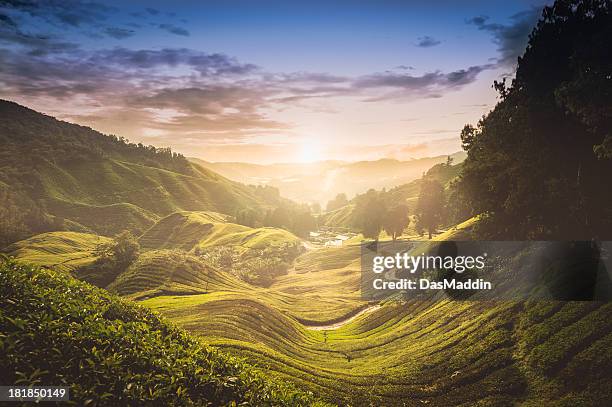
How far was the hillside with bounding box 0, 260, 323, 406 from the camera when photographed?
12242 millimetres

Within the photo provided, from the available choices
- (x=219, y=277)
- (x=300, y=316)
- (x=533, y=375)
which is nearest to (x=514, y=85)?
(x=533, y=375)

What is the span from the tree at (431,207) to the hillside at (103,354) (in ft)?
299

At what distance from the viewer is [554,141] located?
3206 cm

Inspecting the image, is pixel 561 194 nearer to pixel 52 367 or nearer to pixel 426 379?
pixel 426 379

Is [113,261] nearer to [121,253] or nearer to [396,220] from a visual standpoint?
[121,253]

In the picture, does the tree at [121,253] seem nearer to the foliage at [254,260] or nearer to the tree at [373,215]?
the foliage at [254,260]

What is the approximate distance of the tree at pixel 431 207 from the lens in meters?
101

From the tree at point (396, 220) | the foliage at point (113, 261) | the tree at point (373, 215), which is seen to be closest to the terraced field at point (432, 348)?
the foliage at point (113, 261)

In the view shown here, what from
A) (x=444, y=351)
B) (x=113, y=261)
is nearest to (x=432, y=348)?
(x=444, y=351)

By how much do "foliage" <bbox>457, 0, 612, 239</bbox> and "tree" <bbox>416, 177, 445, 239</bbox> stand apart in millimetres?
64977

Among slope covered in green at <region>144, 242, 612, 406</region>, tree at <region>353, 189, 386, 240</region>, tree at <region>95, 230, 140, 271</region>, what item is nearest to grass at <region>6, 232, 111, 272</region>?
tree at <region>95, 230, 140, 271</region>

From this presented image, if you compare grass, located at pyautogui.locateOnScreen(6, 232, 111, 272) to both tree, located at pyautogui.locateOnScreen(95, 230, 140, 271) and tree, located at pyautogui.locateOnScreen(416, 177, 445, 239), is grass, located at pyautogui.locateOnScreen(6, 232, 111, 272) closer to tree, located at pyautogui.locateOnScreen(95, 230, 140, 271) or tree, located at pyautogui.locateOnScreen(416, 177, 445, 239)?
tree, located at pyautogui.locateOnScreen(95, 230, 140, 271)

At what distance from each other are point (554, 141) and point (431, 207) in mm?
70058

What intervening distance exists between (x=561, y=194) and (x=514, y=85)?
13213mm
